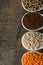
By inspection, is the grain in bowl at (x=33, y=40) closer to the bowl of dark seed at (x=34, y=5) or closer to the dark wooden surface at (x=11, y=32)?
the dark wooden surface at (x=11, y=32)

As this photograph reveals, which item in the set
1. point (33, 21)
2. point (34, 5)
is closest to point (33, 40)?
point (33, 21)

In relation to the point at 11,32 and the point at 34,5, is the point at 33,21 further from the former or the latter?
the point at 11,32

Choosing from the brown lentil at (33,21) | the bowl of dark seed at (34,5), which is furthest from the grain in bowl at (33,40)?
the bowl of dark seed at (34,5)

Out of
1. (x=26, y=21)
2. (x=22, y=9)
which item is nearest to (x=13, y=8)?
(x=22, y=9)

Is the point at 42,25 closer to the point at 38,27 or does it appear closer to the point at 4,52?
the point at 38,27

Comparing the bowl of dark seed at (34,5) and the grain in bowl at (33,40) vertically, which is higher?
the bowl of dark seed at (34,5)

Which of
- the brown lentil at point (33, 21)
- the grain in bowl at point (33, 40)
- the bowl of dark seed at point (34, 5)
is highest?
the bowl of dark seed at point (34, 5)
